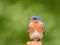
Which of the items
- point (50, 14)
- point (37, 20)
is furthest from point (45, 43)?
point (37, 20)

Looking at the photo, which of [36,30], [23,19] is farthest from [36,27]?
A: [23,19]

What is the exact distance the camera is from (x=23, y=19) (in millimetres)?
5270

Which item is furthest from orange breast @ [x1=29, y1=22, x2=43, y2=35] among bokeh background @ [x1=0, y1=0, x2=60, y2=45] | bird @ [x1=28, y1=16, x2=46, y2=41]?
bokeh background @ [x1=0, y1=0, x2=60, y2=45]

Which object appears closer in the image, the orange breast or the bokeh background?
the orange breast

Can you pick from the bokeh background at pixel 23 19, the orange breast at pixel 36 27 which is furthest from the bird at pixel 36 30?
the bokeh background at pixel 23 19

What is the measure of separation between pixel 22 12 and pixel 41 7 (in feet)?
0.84

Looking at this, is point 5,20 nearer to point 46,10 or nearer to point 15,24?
point 15,24

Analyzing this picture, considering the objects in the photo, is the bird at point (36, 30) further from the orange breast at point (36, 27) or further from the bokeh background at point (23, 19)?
the bokeh background at point (23, 19)

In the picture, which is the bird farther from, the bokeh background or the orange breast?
the bokeh background

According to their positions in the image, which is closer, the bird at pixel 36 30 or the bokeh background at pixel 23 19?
the bird at pixel 36 30

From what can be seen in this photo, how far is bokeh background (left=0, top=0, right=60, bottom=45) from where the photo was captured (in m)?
5.26

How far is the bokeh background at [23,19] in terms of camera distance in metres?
5.26

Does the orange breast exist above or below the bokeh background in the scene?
below

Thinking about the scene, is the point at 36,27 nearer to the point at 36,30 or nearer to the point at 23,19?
the point at 36,30
